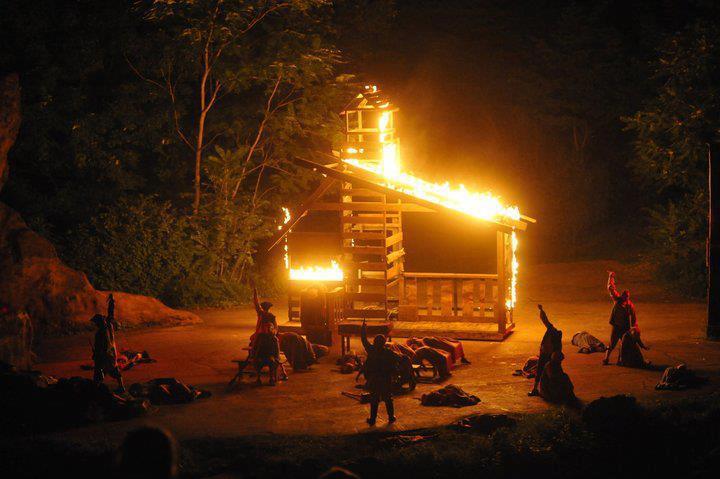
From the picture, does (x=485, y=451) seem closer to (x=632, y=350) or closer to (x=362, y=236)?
(x=632, y=350)

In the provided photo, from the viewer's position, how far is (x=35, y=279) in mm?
A: 18812

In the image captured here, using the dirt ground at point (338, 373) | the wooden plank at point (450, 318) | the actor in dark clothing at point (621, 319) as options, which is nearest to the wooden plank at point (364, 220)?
the wooden plank at point (450, 318)

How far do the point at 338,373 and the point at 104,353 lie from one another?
408 cm

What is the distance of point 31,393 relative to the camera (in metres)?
11.6

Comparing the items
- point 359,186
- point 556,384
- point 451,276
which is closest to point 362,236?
point 359,186

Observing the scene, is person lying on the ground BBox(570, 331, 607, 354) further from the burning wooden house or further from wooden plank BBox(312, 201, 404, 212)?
wooden plank BBox(312, 201, 404, 212)

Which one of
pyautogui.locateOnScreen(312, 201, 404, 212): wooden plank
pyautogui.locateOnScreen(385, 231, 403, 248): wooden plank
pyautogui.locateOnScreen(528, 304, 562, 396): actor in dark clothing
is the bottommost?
pyautogui.locateOnScreen(528, 304, 562, 396): actor in dark clothing

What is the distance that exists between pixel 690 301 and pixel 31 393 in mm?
17244

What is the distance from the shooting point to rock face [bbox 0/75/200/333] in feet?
60.1

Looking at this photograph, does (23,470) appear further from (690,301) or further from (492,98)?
(492,98)

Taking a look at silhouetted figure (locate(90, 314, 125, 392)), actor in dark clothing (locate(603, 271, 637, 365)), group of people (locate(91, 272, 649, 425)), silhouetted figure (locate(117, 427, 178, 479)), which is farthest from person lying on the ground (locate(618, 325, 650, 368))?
silhouetted figure (locate(117, 427, 178, 479))

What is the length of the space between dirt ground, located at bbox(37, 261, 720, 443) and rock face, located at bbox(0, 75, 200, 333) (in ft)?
2.59

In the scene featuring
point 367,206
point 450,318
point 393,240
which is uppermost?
point 367,206

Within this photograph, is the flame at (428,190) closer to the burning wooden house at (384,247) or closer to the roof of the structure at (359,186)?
the burning wooden house at (384,247)
